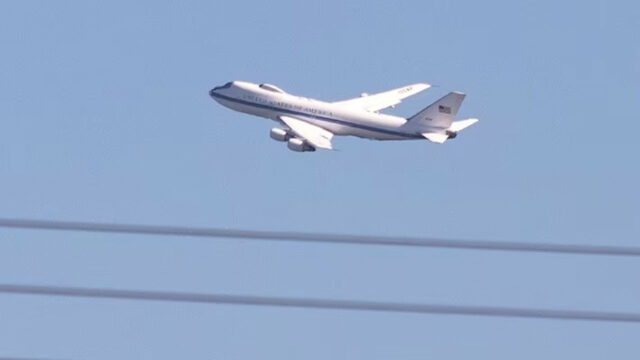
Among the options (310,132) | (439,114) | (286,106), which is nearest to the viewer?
(310,132)

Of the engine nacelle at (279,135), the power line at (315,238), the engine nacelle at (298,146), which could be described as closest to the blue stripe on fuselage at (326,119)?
the engine nacelle at (279,135)

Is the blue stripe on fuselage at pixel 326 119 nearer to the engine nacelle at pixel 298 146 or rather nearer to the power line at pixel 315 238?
the engine nacelle at pixel 298 146

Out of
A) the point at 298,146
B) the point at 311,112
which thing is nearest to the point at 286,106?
the point at 311,112

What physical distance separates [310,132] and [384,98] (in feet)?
27.2

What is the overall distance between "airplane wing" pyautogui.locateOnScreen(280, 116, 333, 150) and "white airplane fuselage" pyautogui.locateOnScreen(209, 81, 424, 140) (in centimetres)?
21

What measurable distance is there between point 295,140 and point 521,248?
176ft

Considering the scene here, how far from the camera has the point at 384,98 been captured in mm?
70062

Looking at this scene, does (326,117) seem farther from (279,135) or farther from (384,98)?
(384,98)

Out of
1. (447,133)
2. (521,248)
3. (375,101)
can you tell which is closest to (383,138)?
(447,133)

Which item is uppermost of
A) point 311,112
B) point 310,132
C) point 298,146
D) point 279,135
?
point 311,112

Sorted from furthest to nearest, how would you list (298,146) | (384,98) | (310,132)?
(384,98)
(310,132)
(298,146)

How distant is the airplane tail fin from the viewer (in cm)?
6231

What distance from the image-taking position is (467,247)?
268 inches

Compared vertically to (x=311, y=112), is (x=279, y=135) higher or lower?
lower
